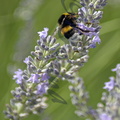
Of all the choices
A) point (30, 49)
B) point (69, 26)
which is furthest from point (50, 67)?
point (30, 49)

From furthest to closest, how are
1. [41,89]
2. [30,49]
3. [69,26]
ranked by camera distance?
[30,49] → [69,26] → [41,89]

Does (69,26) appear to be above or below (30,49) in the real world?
below

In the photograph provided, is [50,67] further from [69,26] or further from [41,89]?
[69,26]

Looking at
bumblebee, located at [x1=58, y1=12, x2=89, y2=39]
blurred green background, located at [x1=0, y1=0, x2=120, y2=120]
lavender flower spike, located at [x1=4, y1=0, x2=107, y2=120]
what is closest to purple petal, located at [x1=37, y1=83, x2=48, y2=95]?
lavender flower spike, located at [x1=4, y1=0, x2=107, y2=120]

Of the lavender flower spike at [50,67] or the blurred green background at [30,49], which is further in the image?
the blurred green background at [30,49]

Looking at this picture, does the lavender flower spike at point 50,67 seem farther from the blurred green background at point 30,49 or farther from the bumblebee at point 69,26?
the blurred green background at point 30,49

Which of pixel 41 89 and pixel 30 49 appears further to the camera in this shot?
pixel 30 49

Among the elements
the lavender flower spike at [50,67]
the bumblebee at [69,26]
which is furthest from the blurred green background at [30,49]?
the lavender flower spike at [50,67]

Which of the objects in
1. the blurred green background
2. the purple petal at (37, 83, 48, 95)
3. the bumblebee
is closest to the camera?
the purple petal at (37, 83, 48, 95)

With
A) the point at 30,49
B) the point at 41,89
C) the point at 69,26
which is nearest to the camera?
the point at 41,89

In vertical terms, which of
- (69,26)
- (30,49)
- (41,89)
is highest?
(30,49)

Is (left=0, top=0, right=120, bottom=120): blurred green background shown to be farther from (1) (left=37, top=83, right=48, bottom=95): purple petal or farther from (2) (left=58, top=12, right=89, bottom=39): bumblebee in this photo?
(1) (left=37, top=83, right=48, bottom=95): purple petal

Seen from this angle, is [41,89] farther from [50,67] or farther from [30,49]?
[30,49]
